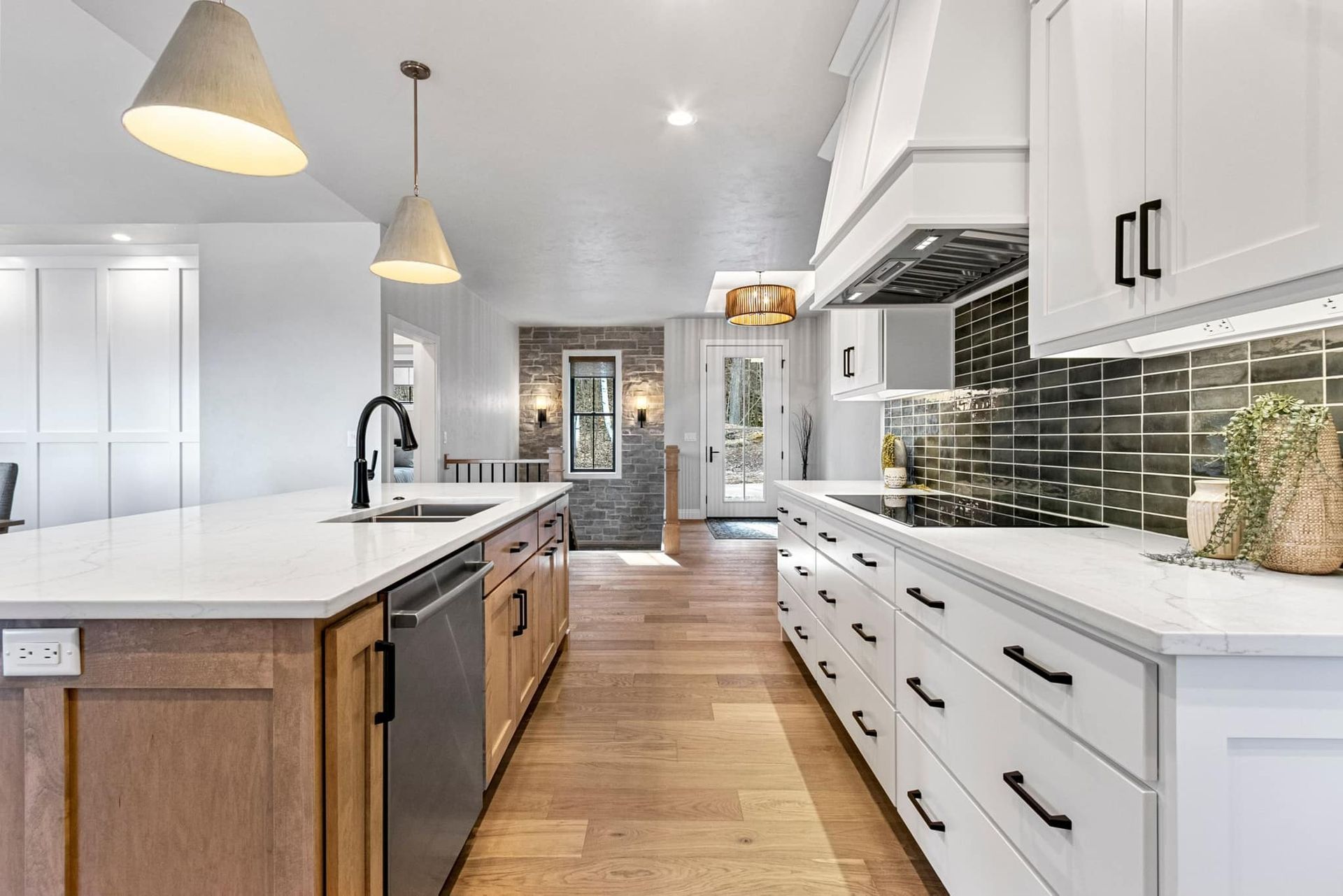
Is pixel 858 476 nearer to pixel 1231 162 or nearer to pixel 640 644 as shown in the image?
pixel 640 644

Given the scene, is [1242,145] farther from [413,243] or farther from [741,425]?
[741,425]

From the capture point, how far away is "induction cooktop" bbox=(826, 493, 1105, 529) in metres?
1.78

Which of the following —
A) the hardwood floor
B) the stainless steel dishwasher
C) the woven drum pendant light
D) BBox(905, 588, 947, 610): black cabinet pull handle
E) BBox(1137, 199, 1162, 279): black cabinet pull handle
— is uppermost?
the woven drum pendant light

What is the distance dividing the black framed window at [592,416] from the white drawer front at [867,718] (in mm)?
6541

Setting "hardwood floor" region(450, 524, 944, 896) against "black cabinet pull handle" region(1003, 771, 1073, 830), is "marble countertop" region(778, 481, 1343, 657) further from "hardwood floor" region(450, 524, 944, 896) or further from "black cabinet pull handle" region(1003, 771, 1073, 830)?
"hardwood floor" region(450, 524, 944, 896)

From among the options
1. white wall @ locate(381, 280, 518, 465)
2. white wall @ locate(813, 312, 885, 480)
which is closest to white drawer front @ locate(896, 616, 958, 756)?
white wall @ locate(381, 280, 518, 465)

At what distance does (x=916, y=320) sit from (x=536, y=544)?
75.4 inches

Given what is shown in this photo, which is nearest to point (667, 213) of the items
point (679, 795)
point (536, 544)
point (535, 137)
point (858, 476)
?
point (535, 137)

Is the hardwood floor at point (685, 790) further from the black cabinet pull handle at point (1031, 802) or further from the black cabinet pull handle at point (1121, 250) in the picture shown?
the black cabinet pull handle at point (1121, 250)

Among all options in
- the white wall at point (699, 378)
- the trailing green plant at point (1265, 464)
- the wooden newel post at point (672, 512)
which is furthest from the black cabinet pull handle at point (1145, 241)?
the white wall at point (699, 378)

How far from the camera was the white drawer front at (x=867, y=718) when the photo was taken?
178 centimetres

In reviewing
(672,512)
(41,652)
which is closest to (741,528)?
(672,512)

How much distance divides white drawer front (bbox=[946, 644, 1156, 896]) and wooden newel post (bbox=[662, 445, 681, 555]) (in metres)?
4.79

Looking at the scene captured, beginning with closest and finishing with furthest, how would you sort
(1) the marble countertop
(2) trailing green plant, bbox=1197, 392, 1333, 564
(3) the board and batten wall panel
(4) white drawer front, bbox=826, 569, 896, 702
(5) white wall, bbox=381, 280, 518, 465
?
(1) the marble countertop → (2) trailing green plant, bbox=1197, 392, 1333, 564 → (4) white drawer front, bbox=826, 569, 896, 702 → (3) the board and batten wall panel → (5) white wall, bbox=381, 280, 518, 465
